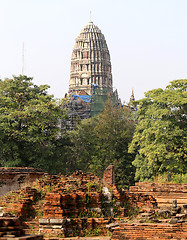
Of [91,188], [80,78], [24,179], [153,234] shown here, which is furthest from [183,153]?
[80,78]

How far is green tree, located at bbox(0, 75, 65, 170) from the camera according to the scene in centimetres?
2938

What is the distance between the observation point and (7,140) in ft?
97.6

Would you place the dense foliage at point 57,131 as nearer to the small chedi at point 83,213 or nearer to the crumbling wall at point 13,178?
the crumbling wall at point 13,178

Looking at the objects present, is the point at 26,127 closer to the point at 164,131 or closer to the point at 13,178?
the point at 164,131

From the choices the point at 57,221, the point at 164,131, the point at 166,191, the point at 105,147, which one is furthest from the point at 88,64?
the point at 57,221

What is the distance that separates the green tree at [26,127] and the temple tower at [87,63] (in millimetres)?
66010

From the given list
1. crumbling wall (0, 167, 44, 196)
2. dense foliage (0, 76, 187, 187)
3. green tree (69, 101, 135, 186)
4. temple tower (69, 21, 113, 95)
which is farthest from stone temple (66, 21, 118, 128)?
crumbling wall (0, 167, 44, 196)

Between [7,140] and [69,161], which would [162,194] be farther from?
[69,161]

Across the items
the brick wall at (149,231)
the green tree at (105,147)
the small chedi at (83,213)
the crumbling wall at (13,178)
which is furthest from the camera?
the green tree at (105,147)

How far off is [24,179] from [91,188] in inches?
263

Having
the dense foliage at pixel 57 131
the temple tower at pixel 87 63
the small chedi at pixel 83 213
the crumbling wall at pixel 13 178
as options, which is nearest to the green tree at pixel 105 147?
the dense foliage at pixel 57 131

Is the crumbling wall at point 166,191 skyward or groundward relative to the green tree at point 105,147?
groundward

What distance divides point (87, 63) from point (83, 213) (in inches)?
3386

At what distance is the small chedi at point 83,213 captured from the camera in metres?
12.2
